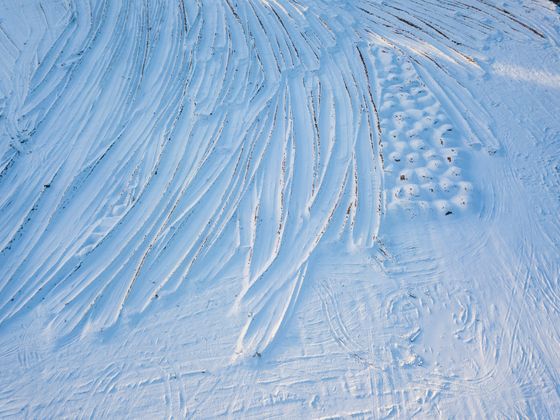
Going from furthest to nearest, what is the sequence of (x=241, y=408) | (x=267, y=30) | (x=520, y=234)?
1. (x=267, y=30)
2. (x=520, y=234)
3. (x=241, y=408)

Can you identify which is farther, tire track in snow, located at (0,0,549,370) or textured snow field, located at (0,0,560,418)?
tire track in snow, located at (0,0,549,370)

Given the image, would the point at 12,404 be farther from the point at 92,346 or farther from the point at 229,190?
the point at 229,190

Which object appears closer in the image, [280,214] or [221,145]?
[280,214]

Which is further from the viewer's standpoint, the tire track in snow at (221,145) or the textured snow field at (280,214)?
the tire track in snow at (221,145)

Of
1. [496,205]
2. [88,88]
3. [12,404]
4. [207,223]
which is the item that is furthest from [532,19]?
[12,404]

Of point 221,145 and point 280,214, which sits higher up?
point 221,145

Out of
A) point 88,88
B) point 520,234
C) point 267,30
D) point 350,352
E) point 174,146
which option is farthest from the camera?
point 267,30

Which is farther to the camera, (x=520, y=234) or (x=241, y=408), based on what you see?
(x=520, y=234)

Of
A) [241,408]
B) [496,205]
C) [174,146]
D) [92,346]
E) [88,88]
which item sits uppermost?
[88,88]
